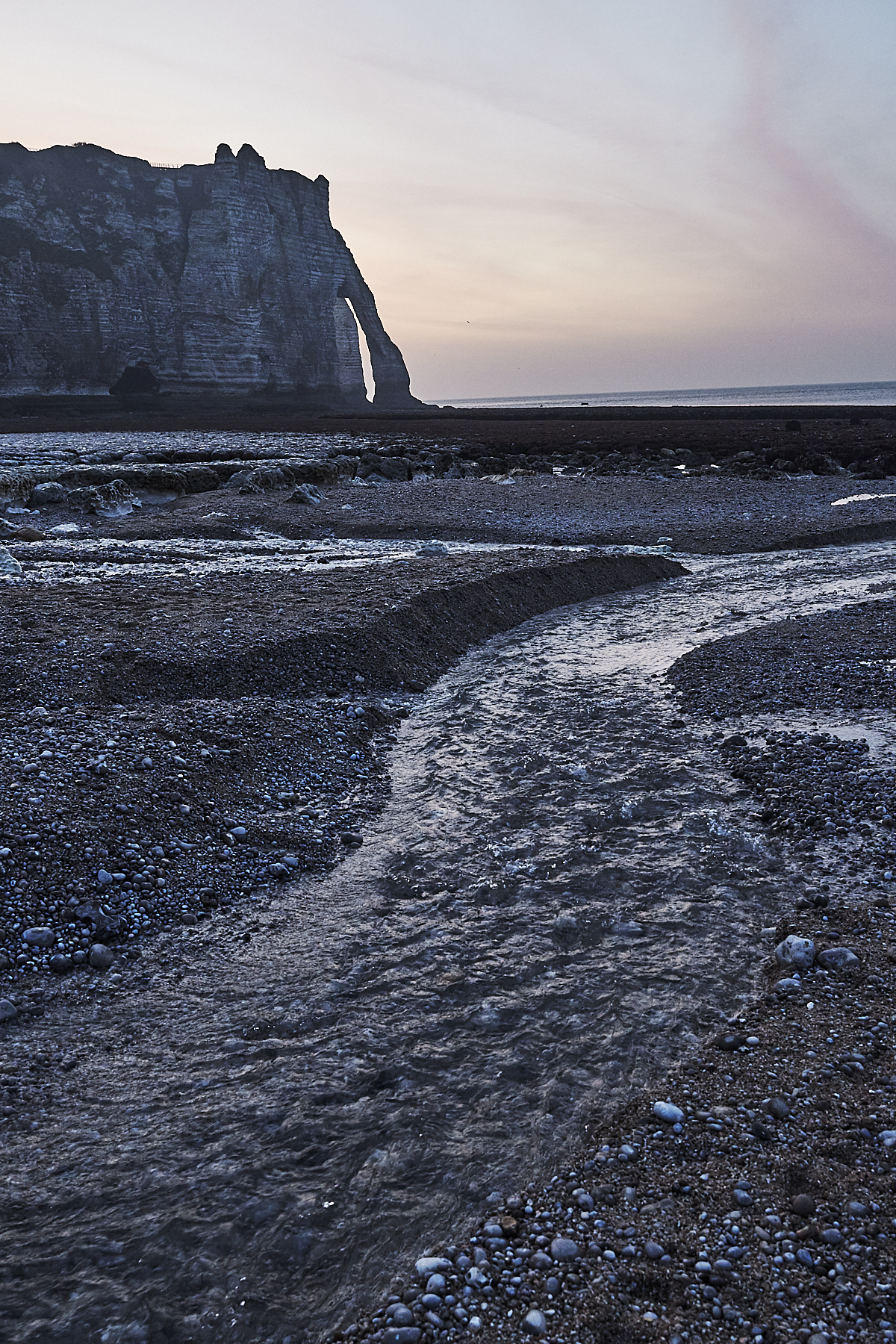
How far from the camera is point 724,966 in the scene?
490 cm

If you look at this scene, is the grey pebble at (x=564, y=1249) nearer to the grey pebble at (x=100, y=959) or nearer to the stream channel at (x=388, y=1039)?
the stream channel at (x=388, y=1039)

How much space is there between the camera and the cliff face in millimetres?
85250

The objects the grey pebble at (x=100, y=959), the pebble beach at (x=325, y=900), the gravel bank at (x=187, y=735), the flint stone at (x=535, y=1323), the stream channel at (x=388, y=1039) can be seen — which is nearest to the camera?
the flint stone at (x=535, y=1323)

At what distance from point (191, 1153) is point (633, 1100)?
202 centimetres

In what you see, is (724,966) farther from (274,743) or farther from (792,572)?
(792,572)

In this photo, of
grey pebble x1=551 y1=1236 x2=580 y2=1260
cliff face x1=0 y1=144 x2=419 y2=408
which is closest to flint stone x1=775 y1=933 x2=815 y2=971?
grey pebble x1=551 y1=1236 x2=580 y2=1260

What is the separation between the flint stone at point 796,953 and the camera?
477cm

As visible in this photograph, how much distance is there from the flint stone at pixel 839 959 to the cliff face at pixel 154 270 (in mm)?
95264

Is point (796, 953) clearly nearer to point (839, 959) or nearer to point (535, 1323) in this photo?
point (839, 959)

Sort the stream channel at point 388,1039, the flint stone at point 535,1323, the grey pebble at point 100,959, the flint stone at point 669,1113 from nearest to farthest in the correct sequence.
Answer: the flint stone at point 535,1323 → the stream channel at point 388,1039 → the flint stone at point 669,1113 → the grey pebble at point 100,959

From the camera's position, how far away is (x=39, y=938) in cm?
493

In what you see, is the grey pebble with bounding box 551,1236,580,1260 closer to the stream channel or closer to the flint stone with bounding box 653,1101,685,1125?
the stream channel

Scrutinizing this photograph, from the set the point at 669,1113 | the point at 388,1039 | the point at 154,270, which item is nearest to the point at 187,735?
the point at 388,1039

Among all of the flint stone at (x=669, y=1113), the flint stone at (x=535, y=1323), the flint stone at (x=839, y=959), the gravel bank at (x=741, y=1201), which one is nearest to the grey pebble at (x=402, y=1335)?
the gravel bank at (x=741, y=1201)
